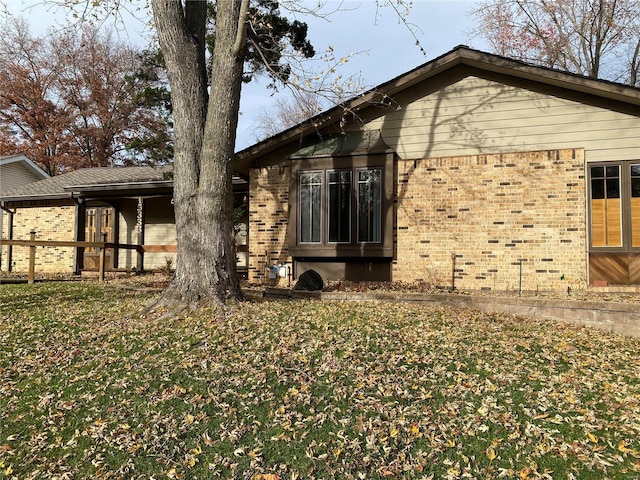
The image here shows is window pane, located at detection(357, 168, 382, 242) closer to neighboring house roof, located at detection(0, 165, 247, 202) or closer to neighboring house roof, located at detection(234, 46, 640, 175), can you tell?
neighboring house roof, located at detection(234, 46, 640, 175)

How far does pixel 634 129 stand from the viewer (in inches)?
328

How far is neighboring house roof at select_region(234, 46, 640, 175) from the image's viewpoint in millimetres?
8195

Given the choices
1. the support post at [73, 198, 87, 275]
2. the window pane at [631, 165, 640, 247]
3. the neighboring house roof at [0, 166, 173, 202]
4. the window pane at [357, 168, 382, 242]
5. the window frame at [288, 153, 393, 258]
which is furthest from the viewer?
the support post at [73, 198, 87, 275]

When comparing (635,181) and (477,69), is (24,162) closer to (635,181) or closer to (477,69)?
(477,69)

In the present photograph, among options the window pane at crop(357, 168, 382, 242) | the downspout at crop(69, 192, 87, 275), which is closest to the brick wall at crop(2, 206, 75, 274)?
the downspout at crop(69, 192, 87, 275)

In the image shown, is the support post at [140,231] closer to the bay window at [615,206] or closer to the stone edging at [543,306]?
the stone edging at [543,306]

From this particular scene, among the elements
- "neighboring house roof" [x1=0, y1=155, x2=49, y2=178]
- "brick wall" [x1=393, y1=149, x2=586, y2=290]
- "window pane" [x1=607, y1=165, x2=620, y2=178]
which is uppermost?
"neighboring house roof" [x1=0, y1=155, x2=49, y2=178]

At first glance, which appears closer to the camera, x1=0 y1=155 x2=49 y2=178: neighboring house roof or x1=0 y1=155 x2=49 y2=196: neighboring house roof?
x1=0 y1=155 x2=49 y2=178: neighboring house roof

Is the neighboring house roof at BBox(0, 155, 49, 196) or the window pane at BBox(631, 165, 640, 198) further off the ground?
Result: the neighboring house roof at BBox(0, 155, 49, 196)

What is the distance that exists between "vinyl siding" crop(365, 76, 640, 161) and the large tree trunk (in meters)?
4.28

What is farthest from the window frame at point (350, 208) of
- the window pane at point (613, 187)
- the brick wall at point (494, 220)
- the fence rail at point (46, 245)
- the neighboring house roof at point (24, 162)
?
the neighboring house roof at point (24, 162)

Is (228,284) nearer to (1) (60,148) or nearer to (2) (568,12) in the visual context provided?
(2) (568,12)

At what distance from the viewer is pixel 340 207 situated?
31.9 feet

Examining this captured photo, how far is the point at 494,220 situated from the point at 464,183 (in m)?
0.94
